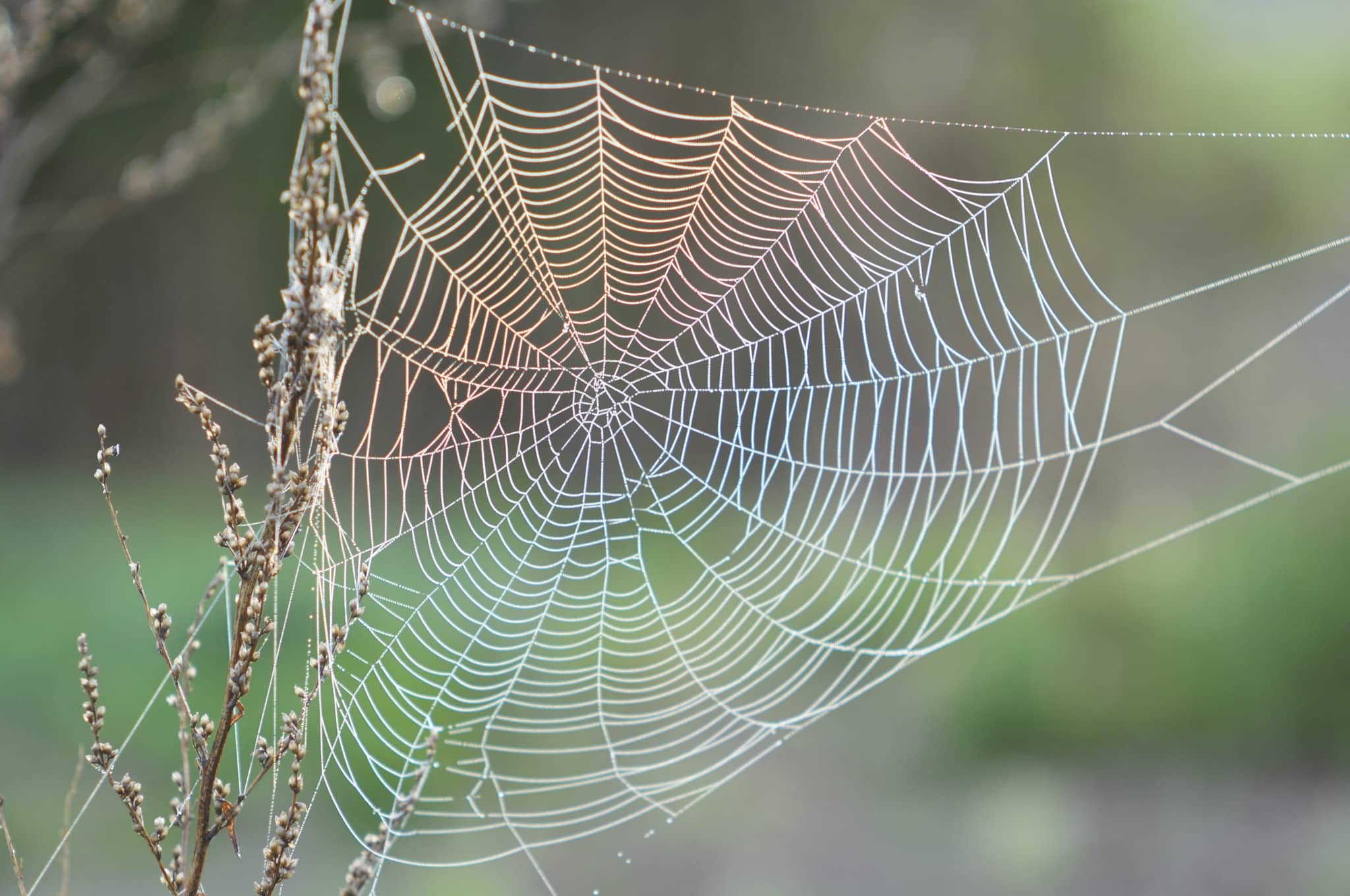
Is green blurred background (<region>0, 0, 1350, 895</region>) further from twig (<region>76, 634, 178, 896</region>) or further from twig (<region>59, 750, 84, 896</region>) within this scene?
twig (<region>76, 634, 178, 896</region>)

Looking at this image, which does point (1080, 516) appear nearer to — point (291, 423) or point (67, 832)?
point (291, 423)

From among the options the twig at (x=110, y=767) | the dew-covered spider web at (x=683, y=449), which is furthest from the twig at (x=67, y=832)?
the dew-covered spider web at (x=683, y=449)

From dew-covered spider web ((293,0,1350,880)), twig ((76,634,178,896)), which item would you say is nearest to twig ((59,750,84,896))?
twig ((76,634,178,896))

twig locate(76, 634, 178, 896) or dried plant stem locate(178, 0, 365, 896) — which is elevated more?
dried plant stem locate(178, 0, 365, 896)

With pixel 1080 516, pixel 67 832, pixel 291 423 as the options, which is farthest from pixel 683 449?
pixel 67 832

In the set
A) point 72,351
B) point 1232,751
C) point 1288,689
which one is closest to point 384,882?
point 1232,751

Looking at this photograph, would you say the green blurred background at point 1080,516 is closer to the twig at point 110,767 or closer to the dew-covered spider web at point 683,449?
the dew-covered spider web at point 683,449
